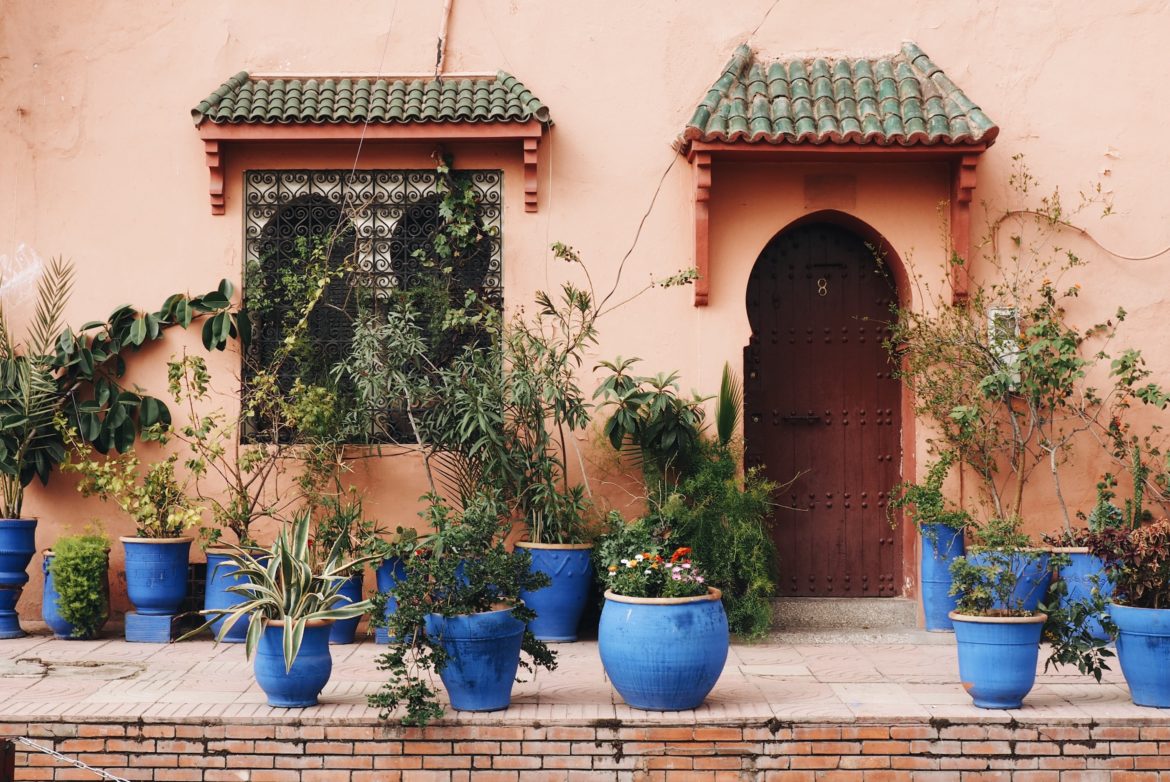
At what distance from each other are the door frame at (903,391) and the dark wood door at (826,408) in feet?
0.26

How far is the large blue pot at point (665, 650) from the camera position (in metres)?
5.95

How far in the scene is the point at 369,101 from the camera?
866cm

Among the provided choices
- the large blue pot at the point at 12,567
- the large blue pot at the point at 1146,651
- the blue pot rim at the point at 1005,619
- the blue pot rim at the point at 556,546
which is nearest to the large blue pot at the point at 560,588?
the blue pot rim at the point at 556,546

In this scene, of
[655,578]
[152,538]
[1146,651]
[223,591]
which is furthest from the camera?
[152,538]

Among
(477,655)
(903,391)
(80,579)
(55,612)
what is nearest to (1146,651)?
(903,391)

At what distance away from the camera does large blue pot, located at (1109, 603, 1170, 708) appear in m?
6.02

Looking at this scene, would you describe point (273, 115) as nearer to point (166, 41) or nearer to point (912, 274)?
point (166, 41)

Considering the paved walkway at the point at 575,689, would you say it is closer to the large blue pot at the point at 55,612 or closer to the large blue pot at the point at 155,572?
the large blue pot at the point at 55,612

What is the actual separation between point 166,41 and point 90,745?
548 centimetres

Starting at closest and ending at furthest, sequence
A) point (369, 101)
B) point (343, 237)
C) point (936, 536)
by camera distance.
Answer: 1. point (936, 536)
2. point (369, 101)
3. point (343, 237)

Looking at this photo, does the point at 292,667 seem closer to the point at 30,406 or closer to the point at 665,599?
the point at 665,599

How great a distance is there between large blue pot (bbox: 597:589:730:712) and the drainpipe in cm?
473

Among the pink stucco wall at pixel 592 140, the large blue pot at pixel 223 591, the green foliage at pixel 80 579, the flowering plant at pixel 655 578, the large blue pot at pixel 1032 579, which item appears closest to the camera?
the flowering plant at pixel 655 578

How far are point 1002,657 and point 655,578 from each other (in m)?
1.81
